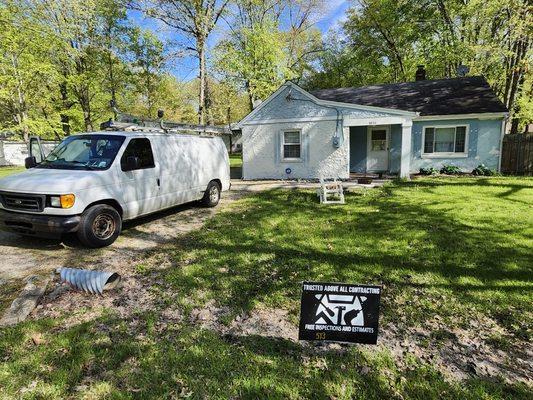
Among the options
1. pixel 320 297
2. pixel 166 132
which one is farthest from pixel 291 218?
pixel 320 297

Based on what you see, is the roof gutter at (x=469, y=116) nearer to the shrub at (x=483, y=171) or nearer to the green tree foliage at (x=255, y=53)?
the shrub at (x=483, y=171)

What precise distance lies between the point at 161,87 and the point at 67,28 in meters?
8.02

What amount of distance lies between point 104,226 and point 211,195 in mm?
3809

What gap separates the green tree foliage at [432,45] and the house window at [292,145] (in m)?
10.7

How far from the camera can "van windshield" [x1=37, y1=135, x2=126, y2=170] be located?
6168 mm

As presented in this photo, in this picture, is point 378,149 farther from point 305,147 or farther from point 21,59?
point 21,59

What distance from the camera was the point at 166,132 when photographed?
8133 mm

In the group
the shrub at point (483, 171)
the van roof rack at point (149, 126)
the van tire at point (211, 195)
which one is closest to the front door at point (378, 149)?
the shrub at point (483, 171)

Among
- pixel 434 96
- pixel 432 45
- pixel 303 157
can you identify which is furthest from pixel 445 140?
pixel 432 45

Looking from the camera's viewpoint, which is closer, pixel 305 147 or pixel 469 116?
pixel 469 116

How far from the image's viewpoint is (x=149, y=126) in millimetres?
8414

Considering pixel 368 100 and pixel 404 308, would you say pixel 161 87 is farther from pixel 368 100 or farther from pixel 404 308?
pixel 404 308

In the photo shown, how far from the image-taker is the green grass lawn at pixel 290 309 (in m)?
2.67

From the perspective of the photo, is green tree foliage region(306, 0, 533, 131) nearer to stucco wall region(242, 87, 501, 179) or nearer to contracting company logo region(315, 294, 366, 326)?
stucco wall region(242, 87, 501, 179)
